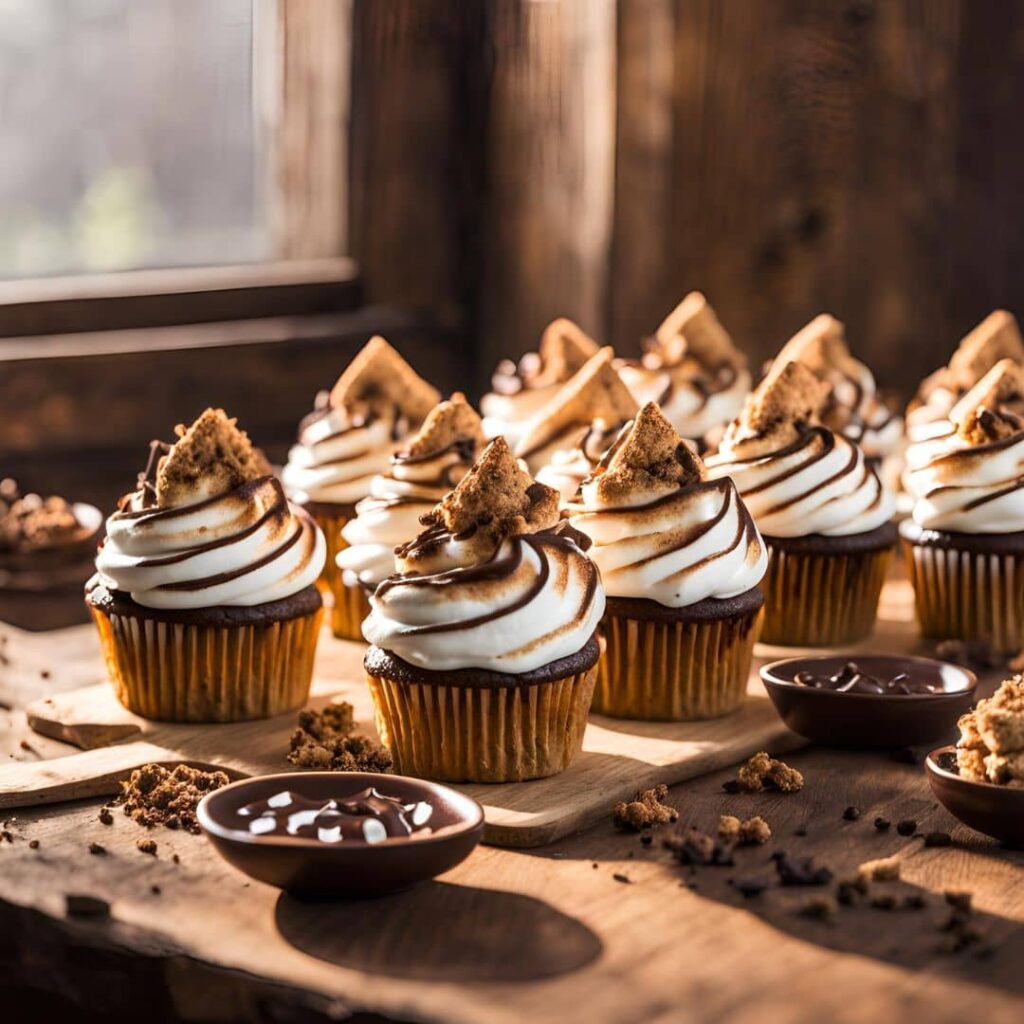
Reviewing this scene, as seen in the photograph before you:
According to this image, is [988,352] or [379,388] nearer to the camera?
[379,388]

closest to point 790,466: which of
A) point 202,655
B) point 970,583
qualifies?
point 970,583

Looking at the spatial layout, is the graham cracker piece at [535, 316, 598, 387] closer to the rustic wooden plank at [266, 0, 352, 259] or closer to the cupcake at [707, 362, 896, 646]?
the cupcake at [707, 362, 896, 646]

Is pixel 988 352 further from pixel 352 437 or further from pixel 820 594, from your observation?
pixel 352 437

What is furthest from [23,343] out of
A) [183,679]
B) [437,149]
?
[183,679]

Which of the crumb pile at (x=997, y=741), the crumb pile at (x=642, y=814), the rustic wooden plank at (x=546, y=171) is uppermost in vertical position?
the rustic wooden plank at (x=546, y=171)

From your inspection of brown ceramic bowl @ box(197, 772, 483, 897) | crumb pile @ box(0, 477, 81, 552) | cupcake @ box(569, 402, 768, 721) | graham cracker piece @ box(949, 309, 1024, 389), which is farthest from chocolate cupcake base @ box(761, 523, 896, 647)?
crumb pile @ box(0, 477, 81, 552)

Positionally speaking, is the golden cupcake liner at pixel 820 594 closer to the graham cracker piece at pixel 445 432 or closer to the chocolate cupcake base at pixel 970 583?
the chocolate cupcake base at pixel 970 583

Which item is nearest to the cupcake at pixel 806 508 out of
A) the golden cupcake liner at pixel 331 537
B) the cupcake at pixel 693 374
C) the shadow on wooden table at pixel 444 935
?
the cupcake at pixel 693 374
